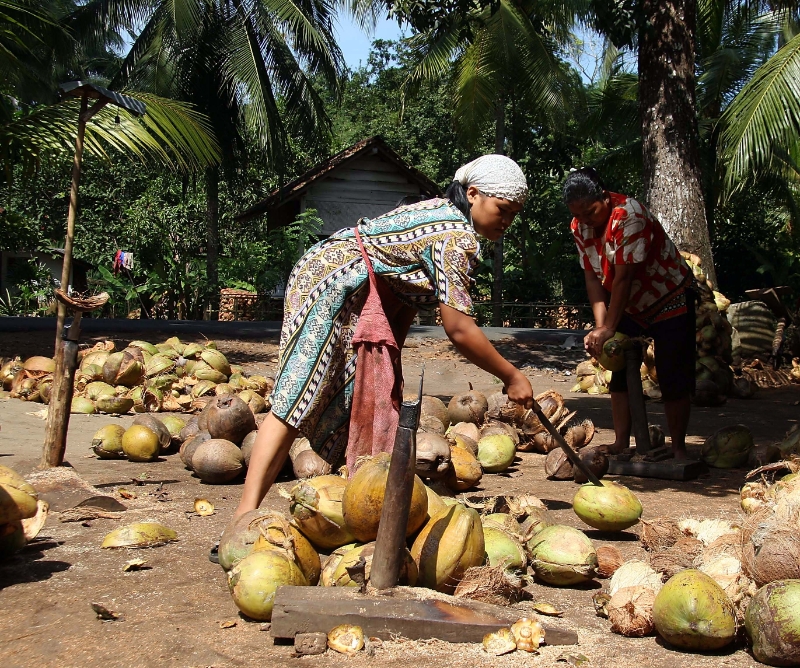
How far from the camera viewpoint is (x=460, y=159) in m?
25.9

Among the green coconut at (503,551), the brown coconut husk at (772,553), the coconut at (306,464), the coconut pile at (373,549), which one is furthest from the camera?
the coconut at (306,464)

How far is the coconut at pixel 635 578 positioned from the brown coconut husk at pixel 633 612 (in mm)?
36

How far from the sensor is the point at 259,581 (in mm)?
2449

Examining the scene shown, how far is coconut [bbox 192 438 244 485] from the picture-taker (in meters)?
4.49

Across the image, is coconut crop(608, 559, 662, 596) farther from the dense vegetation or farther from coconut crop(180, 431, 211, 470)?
the dense vegetation

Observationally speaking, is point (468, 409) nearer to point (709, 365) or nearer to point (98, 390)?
point (98, 390)

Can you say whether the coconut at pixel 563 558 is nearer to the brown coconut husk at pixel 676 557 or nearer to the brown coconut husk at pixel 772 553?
the brown coconut husk at pixel 676 557

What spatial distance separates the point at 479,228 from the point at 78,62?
118 ft

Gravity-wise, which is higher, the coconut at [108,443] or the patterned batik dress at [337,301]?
the patterned batik dress at [337,301]

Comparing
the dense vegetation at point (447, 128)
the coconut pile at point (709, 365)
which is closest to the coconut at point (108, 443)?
the coconut pile at point (709, 365)

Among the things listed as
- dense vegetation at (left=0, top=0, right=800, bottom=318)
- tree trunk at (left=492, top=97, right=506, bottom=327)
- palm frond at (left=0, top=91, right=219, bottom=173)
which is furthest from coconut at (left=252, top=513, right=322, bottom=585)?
tree trunk at (left=492, top=97, right=506, bottom=327)

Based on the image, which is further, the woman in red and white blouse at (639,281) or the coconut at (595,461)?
the woman in red and white blouse at (639,281)

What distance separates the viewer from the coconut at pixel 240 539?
273 cm

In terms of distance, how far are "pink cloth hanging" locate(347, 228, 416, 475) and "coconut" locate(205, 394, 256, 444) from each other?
5.82 feet
